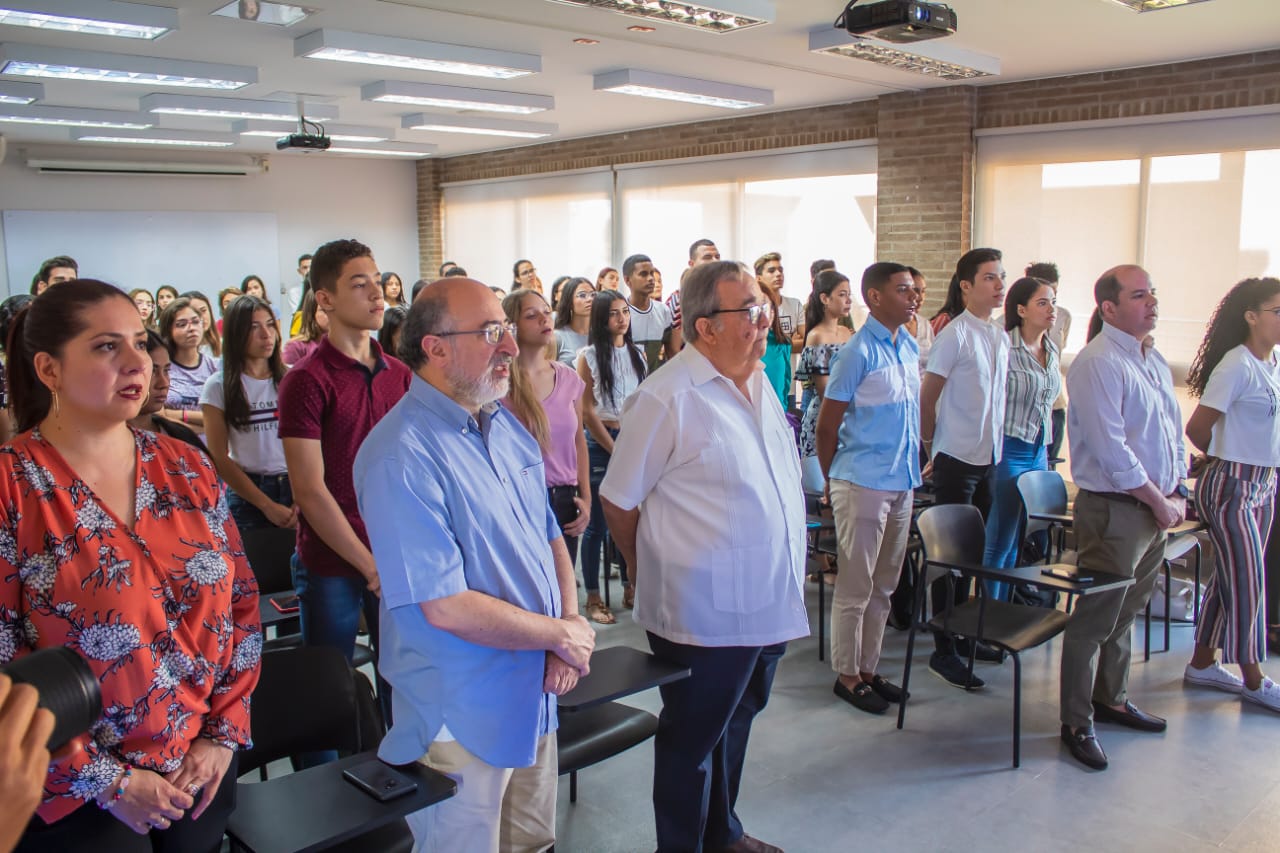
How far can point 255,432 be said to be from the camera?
359 cm

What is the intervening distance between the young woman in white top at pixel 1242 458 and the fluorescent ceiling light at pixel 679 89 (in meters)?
4.43

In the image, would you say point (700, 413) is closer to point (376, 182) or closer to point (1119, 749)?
point (1119, 749)

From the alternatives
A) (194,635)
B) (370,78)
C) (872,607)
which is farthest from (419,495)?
(370,78)

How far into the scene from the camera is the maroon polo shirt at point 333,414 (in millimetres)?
2547

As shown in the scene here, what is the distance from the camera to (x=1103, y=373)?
10.9ft

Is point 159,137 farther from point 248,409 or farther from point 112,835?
point 112,835

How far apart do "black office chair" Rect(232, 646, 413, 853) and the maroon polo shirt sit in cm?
43

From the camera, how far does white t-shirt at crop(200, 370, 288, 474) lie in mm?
3590

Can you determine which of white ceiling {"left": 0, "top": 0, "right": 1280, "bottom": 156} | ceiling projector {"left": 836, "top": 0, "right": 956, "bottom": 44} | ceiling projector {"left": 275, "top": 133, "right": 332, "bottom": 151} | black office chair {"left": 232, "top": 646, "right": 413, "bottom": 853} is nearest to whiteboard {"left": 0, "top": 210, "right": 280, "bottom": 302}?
white ceiling {"left": 0, "top": 0, "right": 1280, "bottom": 156}

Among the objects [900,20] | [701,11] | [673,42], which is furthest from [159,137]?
[900,20]

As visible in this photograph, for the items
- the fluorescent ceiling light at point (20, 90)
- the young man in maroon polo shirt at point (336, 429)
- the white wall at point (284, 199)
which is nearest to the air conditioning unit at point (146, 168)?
the white wall at point (284, 199)

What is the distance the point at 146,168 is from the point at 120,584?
12.1 meters

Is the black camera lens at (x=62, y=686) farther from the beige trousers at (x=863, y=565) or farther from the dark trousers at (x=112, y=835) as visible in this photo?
the beige trousers at (x=863, y=565)

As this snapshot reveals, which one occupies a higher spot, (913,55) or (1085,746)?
(913,55)
